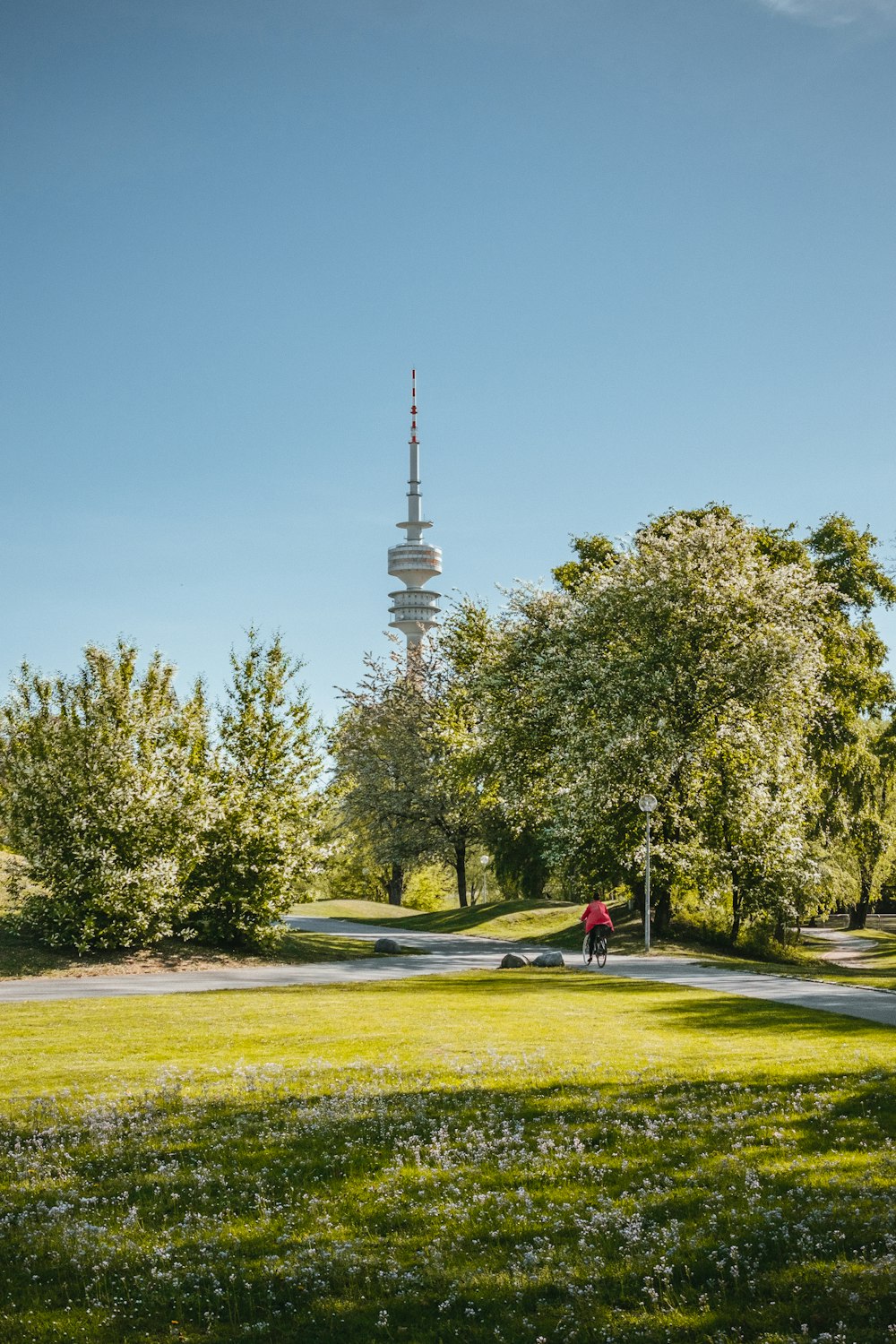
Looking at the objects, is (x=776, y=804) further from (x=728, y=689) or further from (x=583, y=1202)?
(x=583, y=1202)

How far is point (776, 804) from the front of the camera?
35.5 m

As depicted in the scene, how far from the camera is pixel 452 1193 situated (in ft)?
23.8

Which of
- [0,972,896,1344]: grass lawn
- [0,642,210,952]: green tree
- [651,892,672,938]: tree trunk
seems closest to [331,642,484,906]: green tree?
[651,892,672,938]: tree trunk

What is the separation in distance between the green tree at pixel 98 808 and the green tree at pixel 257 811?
1.19 meters

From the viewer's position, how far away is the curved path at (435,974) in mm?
19328

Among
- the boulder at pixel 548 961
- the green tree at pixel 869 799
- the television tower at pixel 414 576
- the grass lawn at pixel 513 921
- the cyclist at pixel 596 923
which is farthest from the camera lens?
the television tower at pixel 414 576

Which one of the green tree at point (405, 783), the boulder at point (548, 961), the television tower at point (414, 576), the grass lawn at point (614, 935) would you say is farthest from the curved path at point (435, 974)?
the television tower at point (414, 576)

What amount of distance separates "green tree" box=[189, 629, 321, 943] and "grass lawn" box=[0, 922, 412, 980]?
873mm

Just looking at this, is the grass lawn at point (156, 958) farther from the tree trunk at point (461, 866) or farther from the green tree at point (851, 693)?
the tree trunk at point (461, 866)

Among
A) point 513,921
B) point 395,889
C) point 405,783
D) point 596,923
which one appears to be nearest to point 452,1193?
point 596,923

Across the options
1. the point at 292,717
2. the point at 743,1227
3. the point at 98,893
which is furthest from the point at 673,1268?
the point at 292,717

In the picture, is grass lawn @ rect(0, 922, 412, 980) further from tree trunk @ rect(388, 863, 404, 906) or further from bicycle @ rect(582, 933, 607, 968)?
tree trunk @ rect(388, 863, 404, 906)

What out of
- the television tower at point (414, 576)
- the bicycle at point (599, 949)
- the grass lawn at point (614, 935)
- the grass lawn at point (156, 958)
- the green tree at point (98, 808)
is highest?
the television tower at point (414, 576)

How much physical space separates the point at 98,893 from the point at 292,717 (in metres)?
7.57
